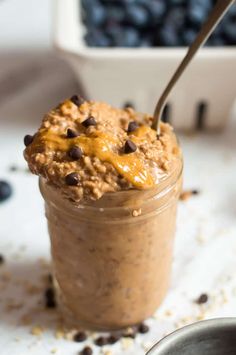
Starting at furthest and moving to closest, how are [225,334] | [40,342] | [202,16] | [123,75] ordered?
[202,16], [123,75], [40,342], [225,334]

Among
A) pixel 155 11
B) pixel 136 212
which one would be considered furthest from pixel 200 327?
pixel 155 11

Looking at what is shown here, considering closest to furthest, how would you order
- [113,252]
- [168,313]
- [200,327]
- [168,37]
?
[200,327]
[113,252]
[168,313]
[168,37]

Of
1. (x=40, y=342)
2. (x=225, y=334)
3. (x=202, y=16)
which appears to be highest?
(x=202, y=16)

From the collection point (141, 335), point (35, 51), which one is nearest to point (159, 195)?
point (141, 335)

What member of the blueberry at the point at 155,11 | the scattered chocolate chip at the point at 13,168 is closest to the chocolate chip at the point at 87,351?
the scattered chocolate chip at the point at 13,168

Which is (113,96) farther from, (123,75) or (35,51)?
(35,51)

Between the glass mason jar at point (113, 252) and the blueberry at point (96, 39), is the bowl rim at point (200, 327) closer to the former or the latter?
the glass mason jar at point (113, 252)

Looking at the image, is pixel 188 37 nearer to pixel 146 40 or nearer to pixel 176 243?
pixel 146 40
